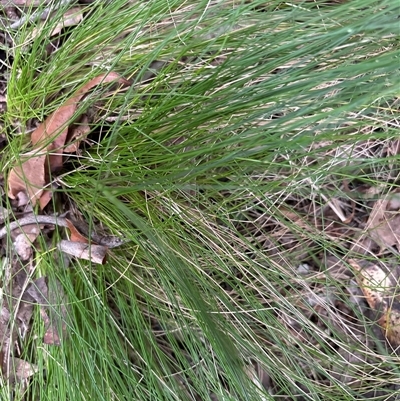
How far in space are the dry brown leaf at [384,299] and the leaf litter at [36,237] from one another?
0.49 metres

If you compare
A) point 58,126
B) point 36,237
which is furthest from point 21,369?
point 58,126

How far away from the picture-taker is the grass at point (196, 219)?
2.40 ft

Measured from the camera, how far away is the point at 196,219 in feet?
2.71

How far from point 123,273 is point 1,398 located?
0.33 metres

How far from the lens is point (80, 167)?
2.68 feet

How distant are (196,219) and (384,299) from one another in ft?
1.36

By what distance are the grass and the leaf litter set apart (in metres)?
0.02

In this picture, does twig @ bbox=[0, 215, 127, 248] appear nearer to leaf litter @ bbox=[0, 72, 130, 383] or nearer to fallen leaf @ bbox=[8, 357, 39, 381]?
leaf litter @ bbox=[0, 72, 130, 383]

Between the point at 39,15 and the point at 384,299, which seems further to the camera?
the point at 384,299

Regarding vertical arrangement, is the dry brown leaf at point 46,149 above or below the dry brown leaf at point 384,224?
above

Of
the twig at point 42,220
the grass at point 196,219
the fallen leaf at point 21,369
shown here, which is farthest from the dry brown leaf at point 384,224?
the fallen leaf at point 21,369

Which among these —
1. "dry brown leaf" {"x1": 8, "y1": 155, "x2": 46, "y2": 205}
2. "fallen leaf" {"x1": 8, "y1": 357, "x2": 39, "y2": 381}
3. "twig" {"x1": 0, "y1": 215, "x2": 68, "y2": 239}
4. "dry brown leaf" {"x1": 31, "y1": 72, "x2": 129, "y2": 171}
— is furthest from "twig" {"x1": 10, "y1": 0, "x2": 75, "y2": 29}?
"fallen leaf" {"x1": 8, "y1": 357, "x2": 39, "y2": 381}

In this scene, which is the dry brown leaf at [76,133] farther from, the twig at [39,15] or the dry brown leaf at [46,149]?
the twig at [39,15]

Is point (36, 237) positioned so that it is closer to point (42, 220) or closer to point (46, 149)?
point (42, 220)
